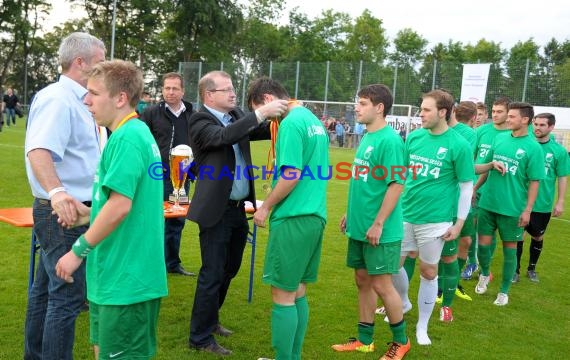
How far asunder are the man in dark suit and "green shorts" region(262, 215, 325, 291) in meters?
0.76

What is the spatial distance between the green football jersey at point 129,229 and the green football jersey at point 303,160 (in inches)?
38.0

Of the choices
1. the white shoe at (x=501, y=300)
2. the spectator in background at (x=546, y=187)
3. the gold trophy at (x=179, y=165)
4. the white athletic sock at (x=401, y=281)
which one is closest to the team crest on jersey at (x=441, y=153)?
the white athletic sock at (x=401, y=281)

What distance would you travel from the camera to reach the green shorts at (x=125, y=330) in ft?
7.81

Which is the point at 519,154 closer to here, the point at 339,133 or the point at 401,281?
the point at 401,281

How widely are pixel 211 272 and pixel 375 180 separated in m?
1.44

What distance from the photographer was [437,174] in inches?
174

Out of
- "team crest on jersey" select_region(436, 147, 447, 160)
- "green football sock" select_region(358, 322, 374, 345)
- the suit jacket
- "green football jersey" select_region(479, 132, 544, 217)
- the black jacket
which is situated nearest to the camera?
the suit jacket

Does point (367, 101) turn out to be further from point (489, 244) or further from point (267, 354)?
point (489, 244)

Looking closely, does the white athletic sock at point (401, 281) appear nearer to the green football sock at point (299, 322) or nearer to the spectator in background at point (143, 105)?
the green football sock at point (299, 322)

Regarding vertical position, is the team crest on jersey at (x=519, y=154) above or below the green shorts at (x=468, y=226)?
above

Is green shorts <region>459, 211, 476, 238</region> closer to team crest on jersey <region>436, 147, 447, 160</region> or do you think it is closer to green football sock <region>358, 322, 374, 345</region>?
team crest on jersey <region>436, 147, 447, 160</region>

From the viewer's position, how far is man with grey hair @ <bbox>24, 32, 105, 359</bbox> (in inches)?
112

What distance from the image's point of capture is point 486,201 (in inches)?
228

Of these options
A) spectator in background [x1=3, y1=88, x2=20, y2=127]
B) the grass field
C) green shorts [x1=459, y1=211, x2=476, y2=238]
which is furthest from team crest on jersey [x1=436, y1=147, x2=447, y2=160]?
spectator in background [x1=3, y1=88, x2=20, y2=127]
